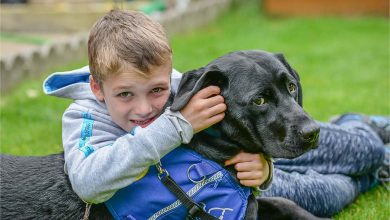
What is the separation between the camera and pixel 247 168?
3221 mm

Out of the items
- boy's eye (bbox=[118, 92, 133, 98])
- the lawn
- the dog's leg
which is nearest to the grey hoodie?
boy's eye (bbox=[118, 92, 133, 98])

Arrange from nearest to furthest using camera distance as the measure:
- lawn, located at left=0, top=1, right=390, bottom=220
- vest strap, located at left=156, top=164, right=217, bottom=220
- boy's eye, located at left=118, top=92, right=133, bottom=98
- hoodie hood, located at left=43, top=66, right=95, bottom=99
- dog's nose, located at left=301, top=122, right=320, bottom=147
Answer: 1. dog's nose, located at left=301, top=122, right=320, bottom=147
2. vest strap, located at left=156, top=164, right=217, bottom=220
3. boy's eye, located at left=118, top=92, right=133, bottom=98
4. hoodie hood, located at left=43, top=66, right=95, bottom=99
5. lawn, located at left=0, top=1, right=390, bottom=220

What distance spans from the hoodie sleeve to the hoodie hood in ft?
1.62

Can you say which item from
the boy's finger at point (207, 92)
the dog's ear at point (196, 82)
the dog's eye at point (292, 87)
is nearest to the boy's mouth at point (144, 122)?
the dog's ear at point (196, 82)

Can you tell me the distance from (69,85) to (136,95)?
56cm

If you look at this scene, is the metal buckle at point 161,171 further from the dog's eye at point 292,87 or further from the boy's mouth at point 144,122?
the dog's eye at point 292,87

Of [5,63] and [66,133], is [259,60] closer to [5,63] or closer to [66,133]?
[66,133]

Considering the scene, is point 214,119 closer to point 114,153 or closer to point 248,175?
point 248,175

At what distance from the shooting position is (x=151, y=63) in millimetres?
3211

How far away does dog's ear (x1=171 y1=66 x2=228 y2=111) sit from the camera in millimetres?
3049

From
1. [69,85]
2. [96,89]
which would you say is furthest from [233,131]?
[69,85]

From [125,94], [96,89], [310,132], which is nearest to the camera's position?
[310,132]

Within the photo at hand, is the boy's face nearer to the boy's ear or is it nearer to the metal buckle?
the boy's ear

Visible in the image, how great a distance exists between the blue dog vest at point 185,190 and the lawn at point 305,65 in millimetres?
1249
